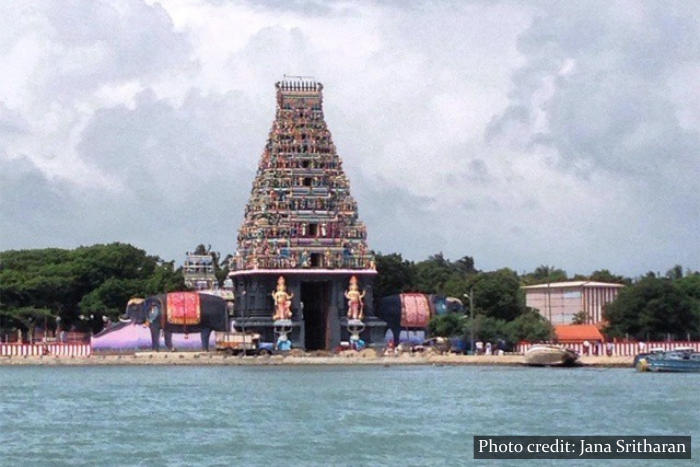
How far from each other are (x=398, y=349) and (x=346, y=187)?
13.5 meters

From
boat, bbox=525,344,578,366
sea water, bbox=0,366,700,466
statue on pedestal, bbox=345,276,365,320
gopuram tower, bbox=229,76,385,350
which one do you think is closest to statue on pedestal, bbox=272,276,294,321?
gopuram tower, bbox=229,76,385,350

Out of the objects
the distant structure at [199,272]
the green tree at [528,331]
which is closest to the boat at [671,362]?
the green tree at [528,331]

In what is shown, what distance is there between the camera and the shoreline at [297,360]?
128875 mm

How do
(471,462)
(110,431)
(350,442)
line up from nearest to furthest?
(471,462), (350,442), (110,431)

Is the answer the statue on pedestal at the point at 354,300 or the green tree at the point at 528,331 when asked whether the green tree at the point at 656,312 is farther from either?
the statue on pedestal at the point at 354,300

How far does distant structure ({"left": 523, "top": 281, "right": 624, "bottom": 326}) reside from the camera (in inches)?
7013

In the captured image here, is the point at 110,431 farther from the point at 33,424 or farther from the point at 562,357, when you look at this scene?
the point at 562,357

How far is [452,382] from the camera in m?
104

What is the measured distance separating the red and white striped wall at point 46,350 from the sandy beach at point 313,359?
2885 mm

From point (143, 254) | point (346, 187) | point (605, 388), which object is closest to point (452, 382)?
point (605, 388)

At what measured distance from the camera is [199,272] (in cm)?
18438

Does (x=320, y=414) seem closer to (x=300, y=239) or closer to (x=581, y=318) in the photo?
(x=300, y=239)

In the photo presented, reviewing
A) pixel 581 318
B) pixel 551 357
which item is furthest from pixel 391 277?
pixel 551 357

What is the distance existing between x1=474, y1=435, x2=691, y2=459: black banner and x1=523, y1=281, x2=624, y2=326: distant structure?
109m
